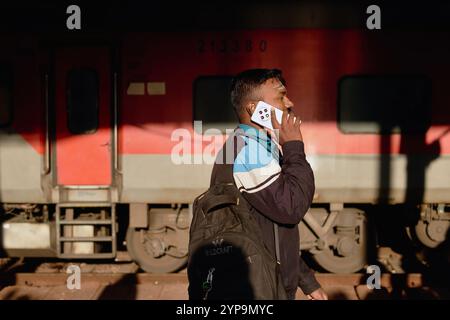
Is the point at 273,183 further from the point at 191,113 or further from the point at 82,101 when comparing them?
the point at 82,101

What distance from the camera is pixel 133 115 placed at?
6148 millimetres

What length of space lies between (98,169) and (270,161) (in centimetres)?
442

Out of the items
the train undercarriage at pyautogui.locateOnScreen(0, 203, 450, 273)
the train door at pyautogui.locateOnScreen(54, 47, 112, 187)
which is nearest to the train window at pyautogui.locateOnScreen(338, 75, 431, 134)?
the train undercarriage at pyautogui.locateOnScreen(0, 203, 450, 273)

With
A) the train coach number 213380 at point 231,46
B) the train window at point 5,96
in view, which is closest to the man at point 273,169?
the train coach number 213380 at point 231,46

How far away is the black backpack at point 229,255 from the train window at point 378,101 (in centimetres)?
423

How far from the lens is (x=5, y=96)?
631 cm

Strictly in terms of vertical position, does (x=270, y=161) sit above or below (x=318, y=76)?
below

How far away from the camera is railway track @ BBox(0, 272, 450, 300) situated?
19.5 ft

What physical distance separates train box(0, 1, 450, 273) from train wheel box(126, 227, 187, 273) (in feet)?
1.12

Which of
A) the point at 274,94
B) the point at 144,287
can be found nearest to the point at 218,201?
the point at 274,94

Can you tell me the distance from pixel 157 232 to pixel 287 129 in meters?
4.55
